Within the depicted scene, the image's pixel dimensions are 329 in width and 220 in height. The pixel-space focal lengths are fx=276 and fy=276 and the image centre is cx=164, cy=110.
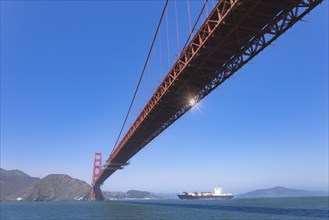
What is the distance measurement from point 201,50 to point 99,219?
2184 cm

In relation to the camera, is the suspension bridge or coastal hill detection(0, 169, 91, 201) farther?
coastal hill detection(0, 169, 91, 201)

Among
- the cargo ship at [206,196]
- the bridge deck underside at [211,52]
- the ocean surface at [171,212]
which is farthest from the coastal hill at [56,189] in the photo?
the bridge deck underside at [211,52]

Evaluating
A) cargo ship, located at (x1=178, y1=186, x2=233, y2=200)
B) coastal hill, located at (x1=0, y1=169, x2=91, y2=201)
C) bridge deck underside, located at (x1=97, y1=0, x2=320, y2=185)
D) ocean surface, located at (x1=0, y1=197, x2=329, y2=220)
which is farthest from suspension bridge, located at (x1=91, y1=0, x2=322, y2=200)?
coastal hill, located at (x1=0, y1=169, x2=91, y2=201)

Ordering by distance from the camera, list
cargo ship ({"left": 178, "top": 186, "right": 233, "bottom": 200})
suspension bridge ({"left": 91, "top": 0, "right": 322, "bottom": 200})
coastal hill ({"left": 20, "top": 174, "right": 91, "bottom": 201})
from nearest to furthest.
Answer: suspension bridge ({"left": 91, "top": 0, "right": 322, "bottom": 200}), cargo ship ({"left": 178, "top": 186, "right": 233, "bottom": 200}), coastal hill ({"left": 20, "top": 174, "right": 91, "bottom": 201})

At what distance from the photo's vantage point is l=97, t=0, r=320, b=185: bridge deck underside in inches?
A: 575

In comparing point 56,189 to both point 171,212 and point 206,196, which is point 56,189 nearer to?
point 206,196

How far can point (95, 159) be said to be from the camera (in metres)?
112

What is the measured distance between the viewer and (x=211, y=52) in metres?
18.4

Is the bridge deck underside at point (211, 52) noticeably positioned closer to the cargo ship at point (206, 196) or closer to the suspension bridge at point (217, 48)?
the suspension bridge at point (217, 48)

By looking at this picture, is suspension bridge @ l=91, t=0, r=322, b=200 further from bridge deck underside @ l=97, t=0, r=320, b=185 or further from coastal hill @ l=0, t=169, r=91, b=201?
coastal hill @ l=0, t=169, r=91, b=201

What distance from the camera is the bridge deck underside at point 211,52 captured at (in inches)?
575

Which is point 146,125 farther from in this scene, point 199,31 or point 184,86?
point 199,31

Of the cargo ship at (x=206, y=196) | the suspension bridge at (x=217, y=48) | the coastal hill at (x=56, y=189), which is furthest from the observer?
the coastal hill at (x=56, y=189)

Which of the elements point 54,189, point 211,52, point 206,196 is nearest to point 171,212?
point 211,52
